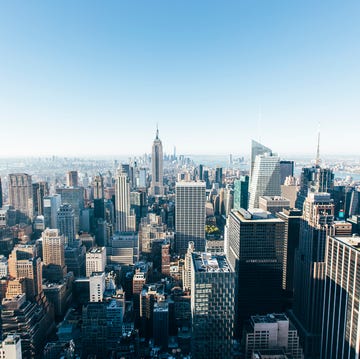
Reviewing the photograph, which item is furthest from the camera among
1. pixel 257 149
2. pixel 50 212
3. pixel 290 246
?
pixel 257 149

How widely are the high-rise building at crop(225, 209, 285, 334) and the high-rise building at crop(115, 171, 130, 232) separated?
26.0 meters

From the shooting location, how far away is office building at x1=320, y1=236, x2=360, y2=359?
15.1m

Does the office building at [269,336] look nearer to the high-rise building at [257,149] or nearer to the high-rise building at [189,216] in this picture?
the high-rise building at [189,216]

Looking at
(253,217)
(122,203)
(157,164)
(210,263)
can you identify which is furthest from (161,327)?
(157,164)

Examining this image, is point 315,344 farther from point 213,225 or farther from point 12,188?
point 12,188

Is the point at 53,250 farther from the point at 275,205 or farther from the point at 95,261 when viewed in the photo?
the point at 275,205

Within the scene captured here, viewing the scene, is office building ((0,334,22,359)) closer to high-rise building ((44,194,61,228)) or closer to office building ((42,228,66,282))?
office building ((42,228,66,282))

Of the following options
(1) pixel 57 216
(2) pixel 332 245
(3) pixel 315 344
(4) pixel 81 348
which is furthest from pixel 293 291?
(1) pixel 57 216

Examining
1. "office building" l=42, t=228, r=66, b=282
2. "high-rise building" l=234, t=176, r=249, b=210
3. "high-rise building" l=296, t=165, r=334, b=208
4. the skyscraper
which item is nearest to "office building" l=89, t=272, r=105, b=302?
"office building" l=42, t=228, r=66, b=282

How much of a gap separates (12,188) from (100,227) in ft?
49.7

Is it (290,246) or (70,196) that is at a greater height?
(70,196)

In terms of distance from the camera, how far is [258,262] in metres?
23.1

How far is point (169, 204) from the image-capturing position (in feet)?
178

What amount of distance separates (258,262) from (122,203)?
2853 centimetres
